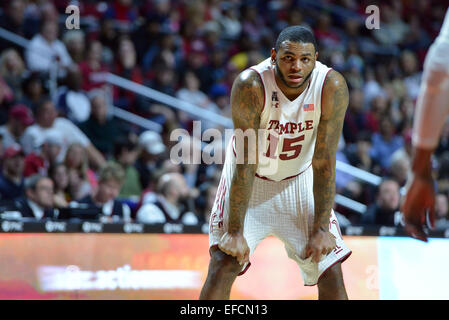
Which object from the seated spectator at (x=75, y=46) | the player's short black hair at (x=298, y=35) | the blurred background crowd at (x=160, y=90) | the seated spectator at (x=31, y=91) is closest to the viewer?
the player's short black hair at (x=298, y=35)

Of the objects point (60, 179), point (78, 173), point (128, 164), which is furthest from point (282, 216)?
point (128, 164)

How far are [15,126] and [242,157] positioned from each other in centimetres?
421

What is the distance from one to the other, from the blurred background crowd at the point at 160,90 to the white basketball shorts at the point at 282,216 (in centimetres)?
192

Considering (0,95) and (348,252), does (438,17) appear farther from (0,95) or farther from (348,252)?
(348,252)

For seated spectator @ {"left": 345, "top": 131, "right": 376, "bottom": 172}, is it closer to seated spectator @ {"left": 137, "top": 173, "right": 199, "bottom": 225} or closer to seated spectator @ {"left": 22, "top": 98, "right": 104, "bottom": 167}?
seated spectator @ {"left": 137, "top": 173, "right": 199, "bottom": 225}

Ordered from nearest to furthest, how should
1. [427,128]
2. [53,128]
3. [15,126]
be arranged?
[427,128] → [15,126] → [53,128]

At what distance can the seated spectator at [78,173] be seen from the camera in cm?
671

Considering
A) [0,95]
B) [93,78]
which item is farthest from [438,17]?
[0,95]

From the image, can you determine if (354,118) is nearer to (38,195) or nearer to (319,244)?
(38,195)

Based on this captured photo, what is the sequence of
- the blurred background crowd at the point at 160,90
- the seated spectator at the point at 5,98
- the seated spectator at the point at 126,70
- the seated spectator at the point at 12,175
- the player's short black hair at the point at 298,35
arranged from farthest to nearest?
the seated spectator at the point at 126,70
the seated spectator at the point at 5,98
the blurred background crowd at the point at 160,90
the seated spectator at the point at 12,175
the player's short black hair at the point at 298,35

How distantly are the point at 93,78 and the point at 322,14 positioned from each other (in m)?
4.33

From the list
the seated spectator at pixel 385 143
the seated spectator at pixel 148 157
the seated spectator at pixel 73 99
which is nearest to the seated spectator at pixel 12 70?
the seated spectator at pixel 73 99

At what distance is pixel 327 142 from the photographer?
394 centimetres

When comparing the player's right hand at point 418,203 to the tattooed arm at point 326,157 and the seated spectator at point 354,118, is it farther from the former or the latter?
the seated spectator at point 354,118
